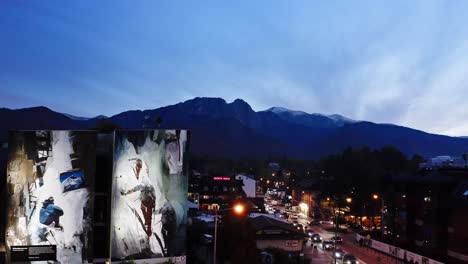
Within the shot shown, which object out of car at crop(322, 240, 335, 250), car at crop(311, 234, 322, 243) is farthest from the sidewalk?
car at crop(311, 234, 322, 243)

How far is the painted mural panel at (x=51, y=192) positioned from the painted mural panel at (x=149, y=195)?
263cm

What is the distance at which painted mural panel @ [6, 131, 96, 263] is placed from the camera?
110ft

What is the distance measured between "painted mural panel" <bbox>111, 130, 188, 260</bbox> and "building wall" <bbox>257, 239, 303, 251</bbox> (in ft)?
43.7

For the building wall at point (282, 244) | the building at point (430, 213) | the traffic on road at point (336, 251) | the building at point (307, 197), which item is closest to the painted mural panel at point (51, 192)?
the building wall at point (282, 244)

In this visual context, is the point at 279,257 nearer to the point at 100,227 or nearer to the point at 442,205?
the point at 100,227

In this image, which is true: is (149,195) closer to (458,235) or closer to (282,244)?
(282,244)

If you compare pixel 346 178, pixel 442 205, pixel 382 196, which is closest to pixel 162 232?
pixel 442 205

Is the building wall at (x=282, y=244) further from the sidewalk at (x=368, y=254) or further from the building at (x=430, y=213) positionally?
the building at (x=430, y=213)

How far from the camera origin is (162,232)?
126ft

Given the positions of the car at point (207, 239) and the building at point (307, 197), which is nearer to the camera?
the car at point (207, 239)

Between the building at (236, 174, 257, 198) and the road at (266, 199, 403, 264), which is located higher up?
the building at (236, 174, 257, 198)

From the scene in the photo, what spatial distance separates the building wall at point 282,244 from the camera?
4983 cm

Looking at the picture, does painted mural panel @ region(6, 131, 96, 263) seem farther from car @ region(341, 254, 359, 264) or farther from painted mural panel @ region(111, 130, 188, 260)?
car @ region(341, 254, 359, 264)

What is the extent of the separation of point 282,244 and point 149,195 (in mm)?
19055
